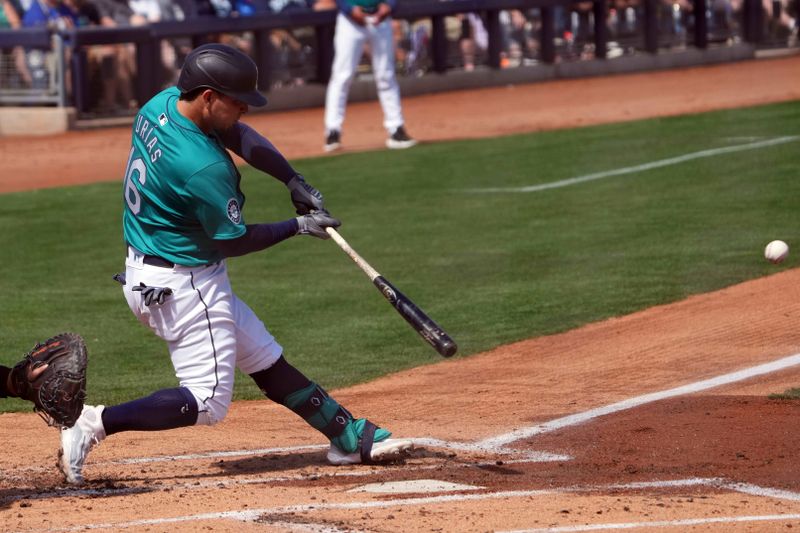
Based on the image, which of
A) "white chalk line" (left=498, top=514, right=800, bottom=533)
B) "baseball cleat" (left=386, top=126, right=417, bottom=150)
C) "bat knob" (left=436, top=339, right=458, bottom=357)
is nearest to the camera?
"white chalk line" (left=498, top=514, right=800, bottom=533)

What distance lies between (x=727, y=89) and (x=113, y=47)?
8.34 metres

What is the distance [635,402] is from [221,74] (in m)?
2.64

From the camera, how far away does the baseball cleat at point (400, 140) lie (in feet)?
52.1

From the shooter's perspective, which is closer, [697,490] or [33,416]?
[697,490]

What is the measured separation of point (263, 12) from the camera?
1977 centimetres

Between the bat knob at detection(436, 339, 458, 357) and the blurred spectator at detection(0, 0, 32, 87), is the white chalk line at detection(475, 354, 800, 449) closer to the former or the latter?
the bat knob at detection(436, 339, 458, 357)

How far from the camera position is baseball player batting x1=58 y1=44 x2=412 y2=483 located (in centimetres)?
530

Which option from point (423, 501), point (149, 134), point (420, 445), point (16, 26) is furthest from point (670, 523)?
point (16, 26)

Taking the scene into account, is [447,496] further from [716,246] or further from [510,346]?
[716,246]

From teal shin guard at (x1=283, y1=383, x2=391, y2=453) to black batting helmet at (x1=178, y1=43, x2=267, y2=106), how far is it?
124 cm

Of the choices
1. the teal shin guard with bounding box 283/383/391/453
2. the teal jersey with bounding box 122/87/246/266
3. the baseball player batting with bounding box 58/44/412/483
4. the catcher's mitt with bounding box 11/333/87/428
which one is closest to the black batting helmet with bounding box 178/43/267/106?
the baseball player batting with bounding box 58/44/412/483

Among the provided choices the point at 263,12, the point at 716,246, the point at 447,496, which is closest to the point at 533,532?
the point at 447,496

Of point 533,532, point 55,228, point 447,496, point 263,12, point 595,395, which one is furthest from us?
point 263,12

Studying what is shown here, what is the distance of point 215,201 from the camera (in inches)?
206
